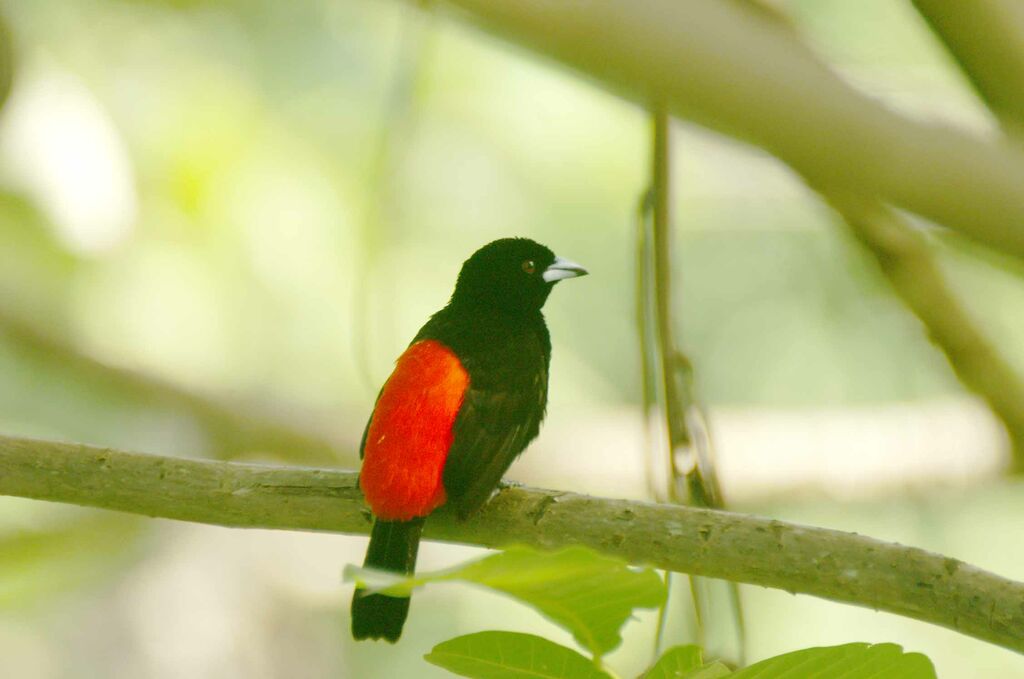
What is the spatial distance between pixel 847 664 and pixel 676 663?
22 centimetres

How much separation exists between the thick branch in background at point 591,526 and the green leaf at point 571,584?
907 millimetres

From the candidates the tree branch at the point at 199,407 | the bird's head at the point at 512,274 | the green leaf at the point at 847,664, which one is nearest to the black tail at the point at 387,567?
the bird's head at the point at 512,274

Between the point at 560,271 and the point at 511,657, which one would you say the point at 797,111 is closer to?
the point at 511,657

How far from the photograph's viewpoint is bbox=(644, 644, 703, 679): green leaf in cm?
153

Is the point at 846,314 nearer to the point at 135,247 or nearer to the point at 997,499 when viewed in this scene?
the point at 997,499

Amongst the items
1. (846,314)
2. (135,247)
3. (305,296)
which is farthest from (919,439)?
(135,247)

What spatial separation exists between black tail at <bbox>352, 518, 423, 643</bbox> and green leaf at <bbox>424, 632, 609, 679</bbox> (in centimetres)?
126

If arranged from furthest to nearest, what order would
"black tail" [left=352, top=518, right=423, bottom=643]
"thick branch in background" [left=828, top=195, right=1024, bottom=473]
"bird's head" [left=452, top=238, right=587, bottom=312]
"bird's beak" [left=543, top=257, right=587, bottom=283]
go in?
1. "bird's beak" [left=543, top=257, right=587, bottom=283]
2. "bird's head" [left=452, top=238, right=587, bottom=312]
3. "thick branch in background" [left=828, top=195, right=1024, bottom=473]
4. "black tail" [left=352, top=518, right=423, bottom=643]

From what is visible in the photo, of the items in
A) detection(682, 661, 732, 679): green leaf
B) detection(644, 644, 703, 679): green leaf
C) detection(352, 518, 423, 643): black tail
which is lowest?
detection(352, 518, 423, 643): black tail

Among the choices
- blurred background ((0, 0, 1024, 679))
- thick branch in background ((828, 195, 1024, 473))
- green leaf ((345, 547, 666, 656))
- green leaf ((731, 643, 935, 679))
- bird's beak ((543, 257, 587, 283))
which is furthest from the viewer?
blurred background ((0, 0, 1024, 679))

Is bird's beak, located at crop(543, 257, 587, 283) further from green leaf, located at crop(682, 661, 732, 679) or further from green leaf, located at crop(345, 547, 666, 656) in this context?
green leaf, located at crop(345, 547, 666, 656)

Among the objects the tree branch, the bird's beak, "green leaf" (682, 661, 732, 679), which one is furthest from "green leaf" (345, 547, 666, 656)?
the tree branch

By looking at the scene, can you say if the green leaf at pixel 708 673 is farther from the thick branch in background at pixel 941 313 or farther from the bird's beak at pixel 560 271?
the bird's beak at pixel 560 271

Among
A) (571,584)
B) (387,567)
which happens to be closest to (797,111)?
(571,584)
